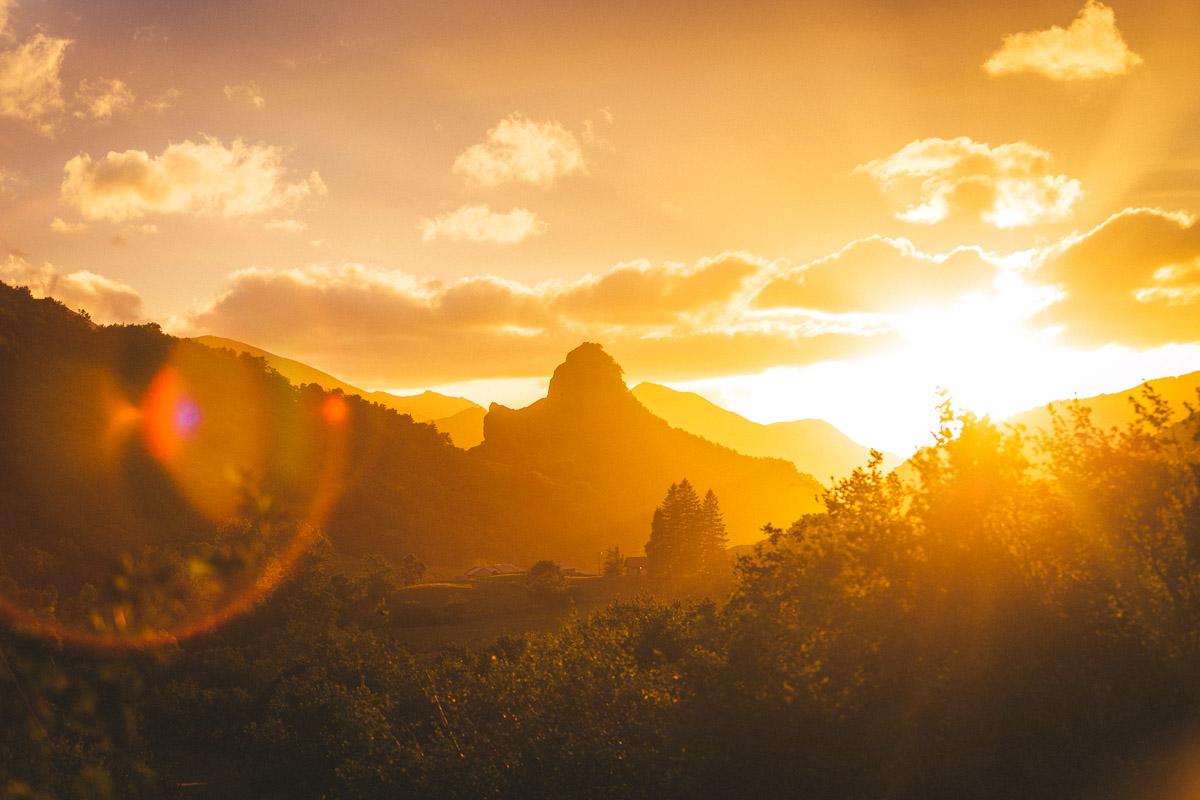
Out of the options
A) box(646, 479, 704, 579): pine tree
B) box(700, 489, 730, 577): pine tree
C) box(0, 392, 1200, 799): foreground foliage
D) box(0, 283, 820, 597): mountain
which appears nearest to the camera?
box(0, 392, 1200, 799): foreground foliage

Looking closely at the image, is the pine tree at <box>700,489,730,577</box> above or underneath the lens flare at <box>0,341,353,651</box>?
underneath

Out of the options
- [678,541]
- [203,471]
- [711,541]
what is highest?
[203,471]

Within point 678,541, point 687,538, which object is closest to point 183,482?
point 678,541

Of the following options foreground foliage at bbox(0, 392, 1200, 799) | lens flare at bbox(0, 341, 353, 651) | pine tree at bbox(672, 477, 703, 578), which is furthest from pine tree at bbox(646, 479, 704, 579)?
foreground foliage at bbox(0, 392, 1200, 799)

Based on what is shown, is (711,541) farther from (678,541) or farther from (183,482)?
(183,482)

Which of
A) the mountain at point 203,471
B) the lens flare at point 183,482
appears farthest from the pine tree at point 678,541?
the lens flare at point 183,482

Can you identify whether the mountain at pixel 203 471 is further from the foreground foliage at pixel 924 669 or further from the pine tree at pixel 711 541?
the foreground foliage at pixel 924 669

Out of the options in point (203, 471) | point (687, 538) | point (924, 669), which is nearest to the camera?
point (924, 669)

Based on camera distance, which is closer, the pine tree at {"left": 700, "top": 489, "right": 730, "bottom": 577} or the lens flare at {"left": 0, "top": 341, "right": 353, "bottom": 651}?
the lens flare at {"left": 0, "top": 341, "right": 353, "bottom": 651}

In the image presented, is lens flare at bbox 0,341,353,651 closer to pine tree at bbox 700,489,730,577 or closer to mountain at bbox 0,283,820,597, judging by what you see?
mountain at bbox 0,283,820,597

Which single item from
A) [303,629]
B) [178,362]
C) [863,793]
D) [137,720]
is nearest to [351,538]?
[178,362]

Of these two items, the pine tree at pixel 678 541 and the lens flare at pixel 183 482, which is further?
the pine tree at pixel 678 541

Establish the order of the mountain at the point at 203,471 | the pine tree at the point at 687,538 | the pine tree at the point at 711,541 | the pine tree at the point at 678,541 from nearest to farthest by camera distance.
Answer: the mountain at the point at 203,471 → the pine tree at the point at 687,538 → the pine tree at the point at 678,541 → the pine tree at the point at 711,541

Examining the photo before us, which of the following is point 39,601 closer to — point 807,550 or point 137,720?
point 137,720
